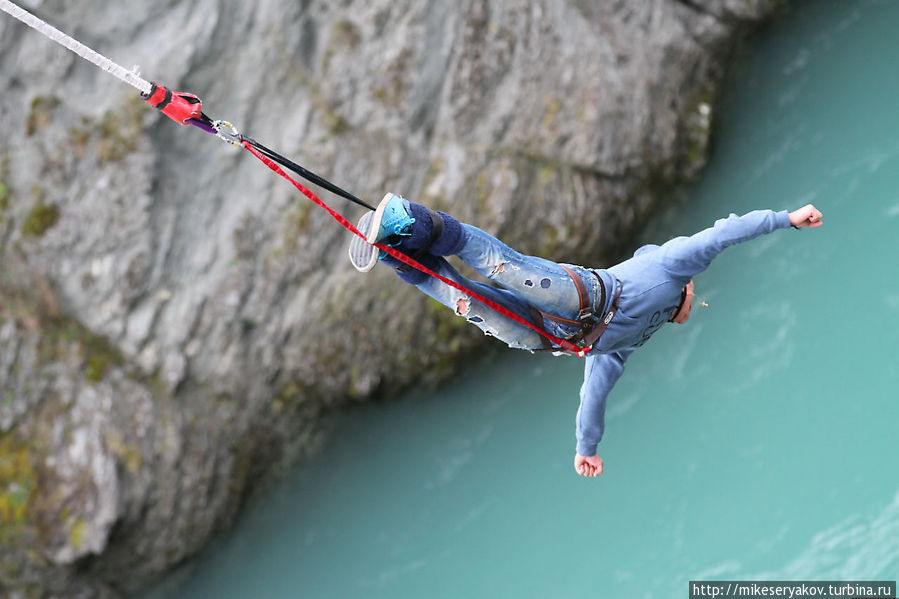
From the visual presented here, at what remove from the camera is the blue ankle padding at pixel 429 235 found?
312 cm

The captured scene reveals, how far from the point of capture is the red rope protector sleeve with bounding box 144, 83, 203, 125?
10.1ft

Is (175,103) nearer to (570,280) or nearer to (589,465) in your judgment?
(570,280)

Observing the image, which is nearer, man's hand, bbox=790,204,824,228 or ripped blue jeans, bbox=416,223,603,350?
man's hand, bbox=790,204,824,228

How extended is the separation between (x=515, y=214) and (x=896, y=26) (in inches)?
157

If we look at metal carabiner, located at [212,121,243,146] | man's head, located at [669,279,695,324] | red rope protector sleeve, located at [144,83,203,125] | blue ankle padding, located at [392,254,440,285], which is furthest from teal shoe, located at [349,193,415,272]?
man's head, located at [669,279,695,324]

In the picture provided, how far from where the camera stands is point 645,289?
11.9 feet

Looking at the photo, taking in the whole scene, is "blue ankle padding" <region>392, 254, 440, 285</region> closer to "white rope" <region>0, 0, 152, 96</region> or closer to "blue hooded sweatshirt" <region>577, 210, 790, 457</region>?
"blue hooded sweatshirt" <region>577, 210, 790, 457</region>

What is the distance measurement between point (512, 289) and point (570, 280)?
0.25m

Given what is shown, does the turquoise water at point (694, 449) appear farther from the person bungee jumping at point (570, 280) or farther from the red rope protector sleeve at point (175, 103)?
the red rope protector sleeve at point (175, 103)

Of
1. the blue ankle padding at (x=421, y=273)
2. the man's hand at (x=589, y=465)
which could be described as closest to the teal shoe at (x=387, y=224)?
the blue ankle padding at (x=421, y=273)

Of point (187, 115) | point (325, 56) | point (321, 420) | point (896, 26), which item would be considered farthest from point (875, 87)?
point (187, 115)

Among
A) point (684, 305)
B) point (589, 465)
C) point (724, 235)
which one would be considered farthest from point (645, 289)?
point (589, 465)

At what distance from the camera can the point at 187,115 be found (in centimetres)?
316

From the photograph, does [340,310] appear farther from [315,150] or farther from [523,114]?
[523,114]
